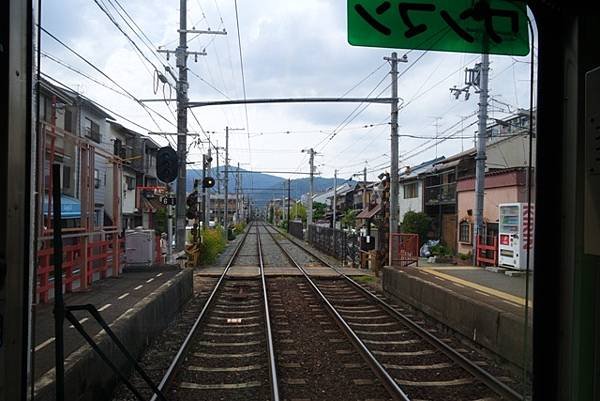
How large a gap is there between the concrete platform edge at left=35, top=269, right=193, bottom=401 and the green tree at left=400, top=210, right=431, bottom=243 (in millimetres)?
22505

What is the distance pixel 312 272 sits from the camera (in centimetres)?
1842

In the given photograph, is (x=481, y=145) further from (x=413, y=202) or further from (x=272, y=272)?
(x=413, y=202)

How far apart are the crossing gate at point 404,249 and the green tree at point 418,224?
13.6m

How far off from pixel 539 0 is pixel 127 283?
384 inches

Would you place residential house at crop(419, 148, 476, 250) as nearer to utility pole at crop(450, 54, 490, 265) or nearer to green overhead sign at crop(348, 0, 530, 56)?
utility pole at crop(450, 54, 490, 265)

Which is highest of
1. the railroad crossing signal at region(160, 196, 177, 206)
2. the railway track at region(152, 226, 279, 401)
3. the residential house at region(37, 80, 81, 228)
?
the residential house at region(37, 80, 81, 228)

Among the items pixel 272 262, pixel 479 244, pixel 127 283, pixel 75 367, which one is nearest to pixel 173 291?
pixel 127 283

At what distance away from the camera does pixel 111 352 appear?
5309 mm

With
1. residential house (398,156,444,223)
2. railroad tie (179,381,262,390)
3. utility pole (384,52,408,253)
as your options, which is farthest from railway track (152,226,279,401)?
residential house (398,156,444,223)

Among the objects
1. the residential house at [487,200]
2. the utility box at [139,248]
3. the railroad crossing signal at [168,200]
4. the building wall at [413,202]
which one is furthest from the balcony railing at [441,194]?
the utility box at [139,248]

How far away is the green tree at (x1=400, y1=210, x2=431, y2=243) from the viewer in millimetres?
30812

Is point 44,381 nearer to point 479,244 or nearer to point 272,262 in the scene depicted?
point 479,244

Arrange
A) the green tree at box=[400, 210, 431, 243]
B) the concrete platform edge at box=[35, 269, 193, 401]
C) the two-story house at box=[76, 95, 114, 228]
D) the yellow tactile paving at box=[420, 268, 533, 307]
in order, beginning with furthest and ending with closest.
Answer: the green tree at box=[400, 210, 431, 243]
the two-story house at box=[76, 95, 114, 228]
the yellow tactile paving at box=[420, 268, 533, 307]
the concrete platform edge at box=[35, 269, 193, 401]

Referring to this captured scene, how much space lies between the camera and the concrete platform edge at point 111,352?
399 centimetres
